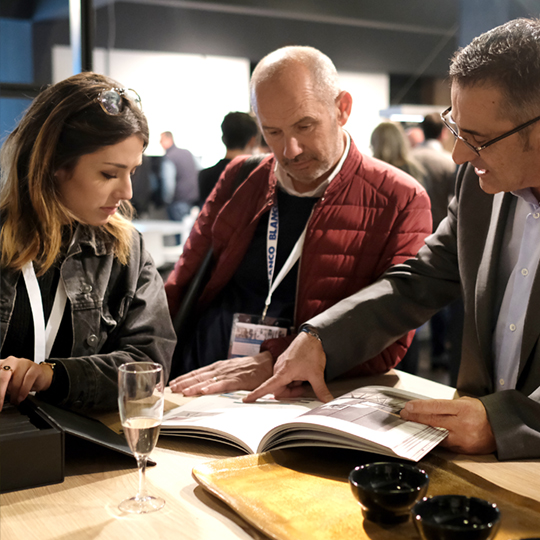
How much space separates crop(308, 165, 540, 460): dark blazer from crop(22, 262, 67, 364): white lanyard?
2.08 ft

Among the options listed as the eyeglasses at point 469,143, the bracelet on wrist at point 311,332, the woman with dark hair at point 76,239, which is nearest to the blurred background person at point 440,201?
the bracelet on wrist at point 311,332

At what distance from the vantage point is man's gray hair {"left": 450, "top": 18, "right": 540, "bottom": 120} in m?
1.35

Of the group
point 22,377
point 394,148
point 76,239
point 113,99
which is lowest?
point 22,377

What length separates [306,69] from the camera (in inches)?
85.0

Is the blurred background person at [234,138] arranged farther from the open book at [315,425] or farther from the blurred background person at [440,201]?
the open book at [315,425]

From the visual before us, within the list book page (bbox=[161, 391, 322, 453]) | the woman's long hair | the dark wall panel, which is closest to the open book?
book page (bbox=[161, 391, 322, 453])

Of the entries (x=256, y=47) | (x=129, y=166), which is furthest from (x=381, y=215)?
(x=256, y=47)

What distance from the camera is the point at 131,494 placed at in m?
1.03

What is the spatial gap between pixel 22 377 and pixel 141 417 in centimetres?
48

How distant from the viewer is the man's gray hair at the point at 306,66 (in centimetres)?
216

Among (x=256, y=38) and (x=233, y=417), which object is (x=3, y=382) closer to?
(x=233, y=417)

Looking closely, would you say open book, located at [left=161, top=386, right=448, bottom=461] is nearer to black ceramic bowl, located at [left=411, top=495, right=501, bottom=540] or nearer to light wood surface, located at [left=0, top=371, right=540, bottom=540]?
light wood surface, located at [left=0, top=371, right=540, bottom=540]

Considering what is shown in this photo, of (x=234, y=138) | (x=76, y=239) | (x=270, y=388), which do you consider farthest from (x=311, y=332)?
(x=234, y=138)

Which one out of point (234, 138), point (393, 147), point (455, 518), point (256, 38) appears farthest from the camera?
point (256, 38)
